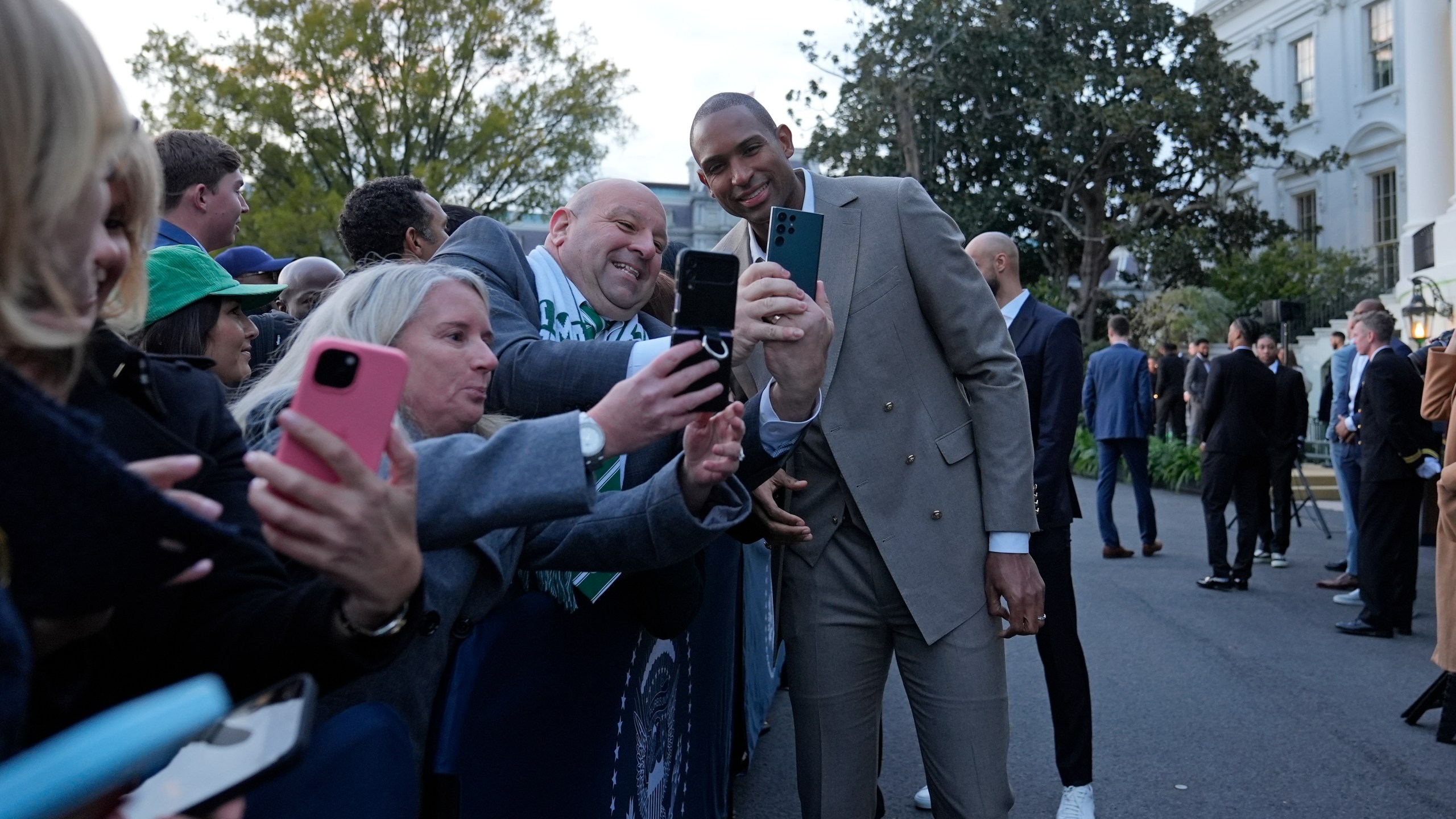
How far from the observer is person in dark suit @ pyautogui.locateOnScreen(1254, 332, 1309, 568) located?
9.76 metres

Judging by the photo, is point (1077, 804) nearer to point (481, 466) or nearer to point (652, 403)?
point (652, 403)

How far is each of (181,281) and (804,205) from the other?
65.3 inches

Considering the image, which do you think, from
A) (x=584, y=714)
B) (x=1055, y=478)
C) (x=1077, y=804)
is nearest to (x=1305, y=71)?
(x=1055, y=478)

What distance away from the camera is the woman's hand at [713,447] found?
1.89 metres

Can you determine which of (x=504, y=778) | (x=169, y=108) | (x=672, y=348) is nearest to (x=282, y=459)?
(x=672, y=348)

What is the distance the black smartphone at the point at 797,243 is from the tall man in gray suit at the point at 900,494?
34cm

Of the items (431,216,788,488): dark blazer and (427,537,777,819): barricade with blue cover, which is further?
(431,216,788,488): dark blazer

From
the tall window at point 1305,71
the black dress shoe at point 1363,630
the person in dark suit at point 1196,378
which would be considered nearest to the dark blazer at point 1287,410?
the black dress shoe at point 1363,630

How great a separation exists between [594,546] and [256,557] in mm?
776

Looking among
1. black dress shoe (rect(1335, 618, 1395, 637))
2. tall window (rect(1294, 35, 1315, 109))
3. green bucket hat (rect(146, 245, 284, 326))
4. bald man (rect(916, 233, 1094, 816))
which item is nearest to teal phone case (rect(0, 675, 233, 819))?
green bucket hat (rect(146, 245, 284, 326))

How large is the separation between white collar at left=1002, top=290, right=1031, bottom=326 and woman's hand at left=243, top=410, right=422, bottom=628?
3.91 meters

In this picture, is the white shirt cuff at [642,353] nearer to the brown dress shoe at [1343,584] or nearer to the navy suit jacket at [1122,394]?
the brown dress shoe at [1343,584]

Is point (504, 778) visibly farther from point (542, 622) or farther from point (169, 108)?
point (169, 108)

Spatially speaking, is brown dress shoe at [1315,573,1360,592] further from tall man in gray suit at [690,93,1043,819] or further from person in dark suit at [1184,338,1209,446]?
person in dark suit at [1184,338,1209,446]
